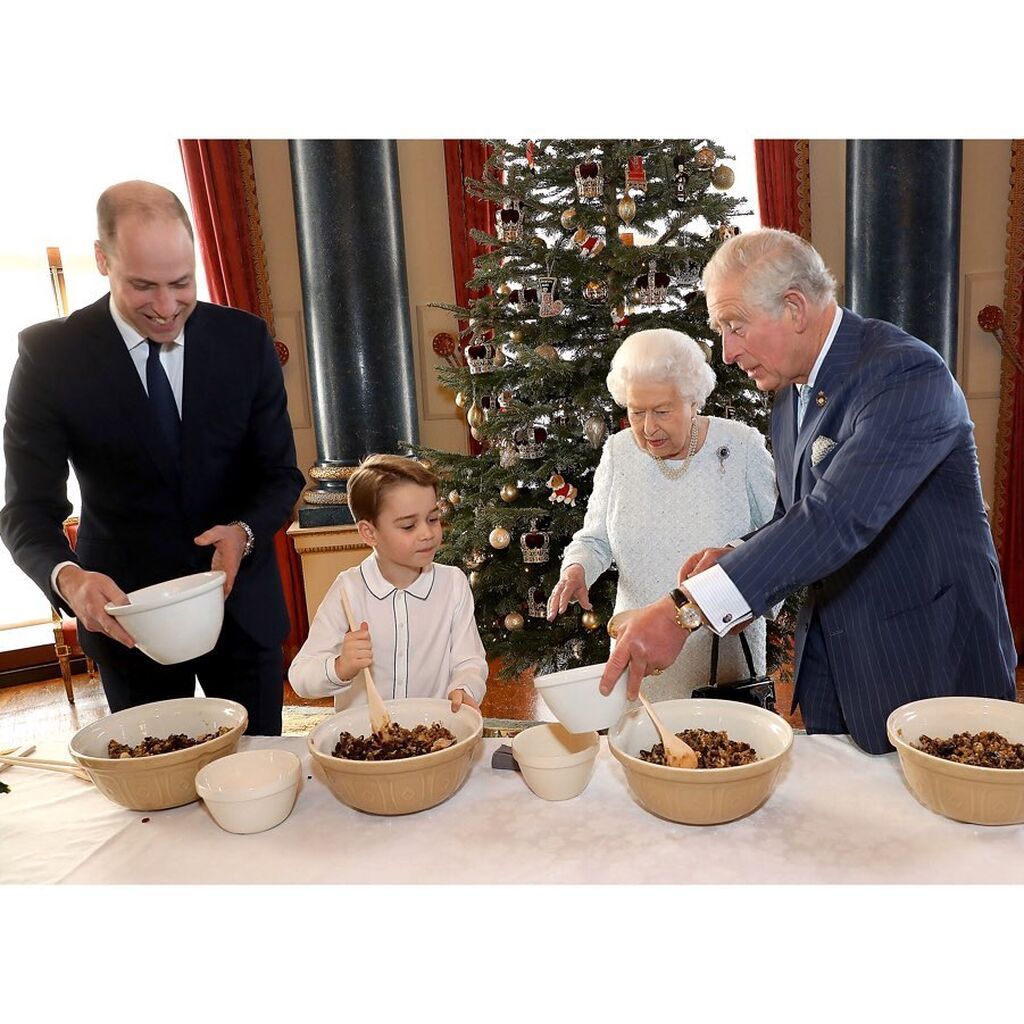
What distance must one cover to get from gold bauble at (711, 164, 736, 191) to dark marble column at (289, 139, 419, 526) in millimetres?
2076

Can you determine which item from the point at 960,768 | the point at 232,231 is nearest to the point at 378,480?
the point at 960,768

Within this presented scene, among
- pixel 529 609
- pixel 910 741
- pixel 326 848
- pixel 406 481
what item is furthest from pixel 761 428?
pixel 326 848

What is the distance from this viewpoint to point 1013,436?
5250 mm

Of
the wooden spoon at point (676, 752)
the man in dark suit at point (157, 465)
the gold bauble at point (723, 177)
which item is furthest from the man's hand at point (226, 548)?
the gold bauble at point (723, 177)

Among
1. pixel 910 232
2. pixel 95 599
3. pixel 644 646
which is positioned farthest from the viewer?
pixel 910 232

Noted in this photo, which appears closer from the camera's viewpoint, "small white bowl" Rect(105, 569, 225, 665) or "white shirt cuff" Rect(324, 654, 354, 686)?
"small white bowl" Rect(105, 569, 225, 665)

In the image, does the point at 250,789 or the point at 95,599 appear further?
the point at 95,599

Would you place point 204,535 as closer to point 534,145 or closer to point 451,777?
point 451,777

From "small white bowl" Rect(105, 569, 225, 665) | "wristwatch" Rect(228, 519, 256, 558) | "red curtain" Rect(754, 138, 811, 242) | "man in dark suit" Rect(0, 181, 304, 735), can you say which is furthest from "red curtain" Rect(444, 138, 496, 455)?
"small white bowl" Rect(105, 569, 225, 665)

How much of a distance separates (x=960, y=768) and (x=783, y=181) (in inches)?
185

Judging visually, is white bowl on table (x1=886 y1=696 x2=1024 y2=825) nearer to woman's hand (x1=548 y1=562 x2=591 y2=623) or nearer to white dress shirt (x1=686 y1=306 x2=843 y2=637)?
white dress shirt (x1=686 y1=306 x2=843 y2=637)

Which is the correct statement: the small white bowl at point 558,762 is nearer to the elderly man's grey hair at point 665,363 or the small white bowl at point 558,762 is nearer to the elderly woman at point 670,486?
the elderly woman at point 670,486

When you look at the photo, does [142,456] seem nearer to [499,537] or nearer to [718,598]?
[718,598]

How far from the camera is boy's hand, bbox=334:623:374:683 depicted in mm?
1670
